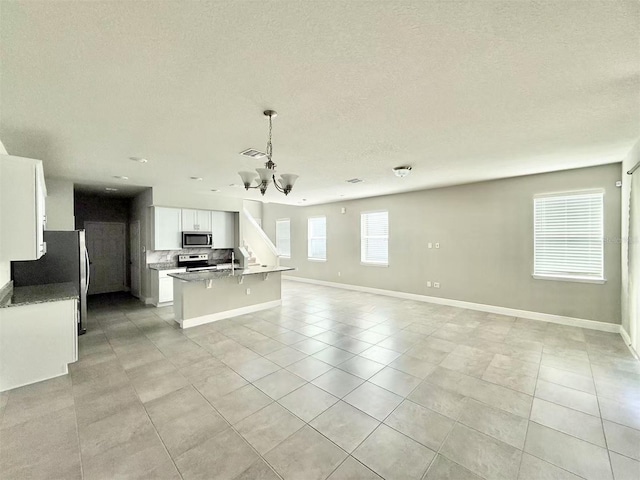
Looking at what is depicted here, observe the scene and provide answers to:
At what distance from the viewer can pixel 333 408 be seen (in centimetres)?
239

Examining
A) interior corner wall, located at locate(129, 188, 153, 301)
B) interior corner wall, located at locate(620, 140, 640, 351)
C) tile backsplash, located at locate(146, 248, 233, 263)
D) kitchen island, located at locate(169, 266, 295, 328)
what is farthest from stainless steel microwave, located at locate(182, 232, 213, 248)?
interior corner wall, located at locate(620, 140, 640, 351)

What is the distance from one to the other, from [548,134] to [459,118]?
1.23 metres

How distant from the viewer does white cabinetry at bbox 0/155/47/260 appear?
8.64ft

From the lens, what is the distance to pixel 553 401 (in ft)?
8.18

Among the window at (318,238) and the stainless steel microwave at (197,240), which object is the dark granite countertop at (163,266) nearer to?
the stainless steel microwave at (197,240)

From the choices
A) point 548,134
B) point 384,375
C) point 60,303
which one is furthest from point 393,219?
point 60,303

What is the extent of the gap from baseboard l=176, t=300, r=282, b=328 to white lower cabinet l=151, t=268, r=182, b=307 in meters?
1.57

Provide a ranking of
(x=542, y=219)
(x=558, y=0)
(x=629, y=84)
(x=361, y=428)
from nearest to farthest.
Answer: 1. (x=558, y=0)
2. (x=629, y=84)
3. (x=361, y=428)
4. (x=542, y=219)

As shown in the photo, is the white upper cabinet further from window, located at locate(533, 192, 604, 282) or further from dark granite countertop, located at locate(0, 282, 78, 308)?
window, located at locate(533, 192, 604, 282)

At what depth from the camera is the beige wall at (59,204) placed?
510 centimetres

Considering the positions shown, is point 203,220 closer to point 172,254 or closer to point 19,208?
point 172,254

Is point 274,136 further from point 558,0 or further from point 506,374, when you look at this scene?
point 506,374

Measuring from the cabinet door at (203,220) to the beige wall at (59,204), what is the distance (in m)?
2.34

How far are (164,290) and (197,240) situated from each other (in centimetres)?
135
